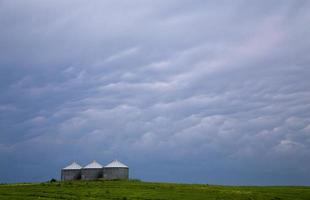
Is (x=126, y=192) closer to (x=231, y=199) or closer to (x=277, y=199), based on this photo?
(x=231, y=199)

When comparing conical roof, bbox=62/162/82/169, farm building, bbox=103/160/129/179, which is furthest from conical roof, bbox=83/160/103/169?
farm building, bbox=103/160/129/179

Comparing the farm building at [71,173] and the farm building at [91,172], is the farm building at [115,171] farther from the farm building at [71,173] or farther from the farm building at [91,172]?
the farm building at [71,173]

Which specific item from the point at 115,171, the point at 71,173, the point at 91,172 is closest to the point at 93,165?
the point at 91,172

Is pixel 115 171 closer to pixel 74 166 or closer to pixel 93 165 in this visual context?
pixel 93 165

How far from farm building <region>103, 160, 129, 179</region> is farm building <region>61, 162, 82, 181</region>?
8.79 meters

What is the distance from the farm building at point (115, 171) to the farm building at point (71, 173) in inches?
346

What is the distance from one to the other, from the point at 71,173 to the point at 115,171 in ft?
46.7

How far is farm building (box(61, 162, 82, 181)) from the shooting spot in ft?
393

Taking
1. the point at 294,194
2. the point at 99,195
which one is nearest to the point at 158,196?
the point at 99,195

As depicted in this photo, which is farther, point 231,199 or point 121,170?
point 121,170

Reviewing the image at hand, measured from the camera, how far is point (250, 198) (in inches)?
2603

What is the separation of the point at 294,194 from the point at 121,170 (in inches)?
2117

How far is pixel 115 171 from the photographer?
115m

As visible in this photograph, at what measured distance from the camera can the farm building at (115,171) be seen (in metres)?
115
